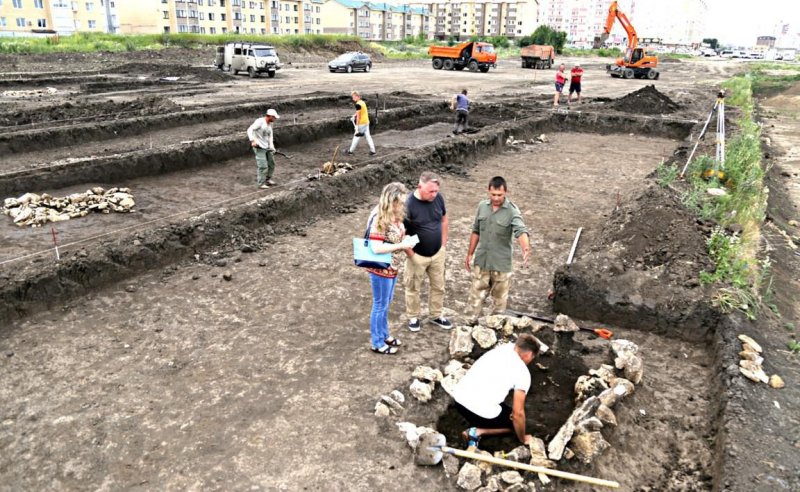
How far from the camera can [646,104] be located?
21.3 meters

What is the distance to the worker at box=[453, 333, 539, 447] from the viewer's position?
3787 mm

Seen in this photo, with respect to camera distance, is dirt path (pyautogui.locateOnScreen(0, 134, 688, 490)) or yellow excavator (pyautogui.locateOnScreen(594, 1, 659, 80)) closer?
dirt path (pyautogui.locateOnScreen(0, 134, 688, 490))

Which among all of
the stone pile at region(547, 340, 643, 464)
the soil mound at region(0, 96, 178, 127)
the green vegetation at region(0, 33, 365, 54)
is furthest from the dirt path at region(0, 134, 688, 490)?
the green vegetation at region(0, 33, 365, 54)

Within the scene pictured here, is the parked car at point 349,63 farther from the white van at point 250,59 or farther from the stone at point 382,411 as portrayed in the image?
the stone at point 382,411

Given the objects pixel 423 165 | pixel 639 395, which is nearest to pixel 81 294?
pixel 639 395

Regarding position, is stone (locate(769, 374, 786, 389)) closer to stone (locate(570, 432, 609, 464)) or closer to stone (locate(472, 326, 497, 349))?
stone (locate(570, 432, 609, 464))

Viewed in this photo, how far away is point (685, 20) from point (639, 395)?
22069 centimetres

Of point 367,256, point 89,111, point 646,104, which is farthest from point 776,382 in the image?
point 89,111

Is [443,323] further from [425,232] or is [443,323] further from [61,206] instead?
[61,206]

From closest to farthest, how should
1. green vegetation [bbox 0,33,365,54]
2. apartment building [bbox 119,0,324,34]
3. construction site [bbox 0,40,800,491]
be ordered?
construction site [bbox 0,40,800,491] → green vegetation [bbox 0,33,365,54] → apartment building [bbox 119,0,324,34]

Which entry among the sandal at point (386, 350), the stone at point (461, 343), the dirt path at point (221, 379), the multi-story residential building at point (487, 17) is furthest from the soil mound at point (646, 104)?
the multi-story residential building at point (487, 17)

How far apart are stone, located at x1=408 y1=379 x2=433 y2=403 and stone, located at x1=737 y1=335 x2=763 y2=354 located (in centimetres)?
310

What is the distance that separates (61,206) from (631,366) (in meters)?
8.76

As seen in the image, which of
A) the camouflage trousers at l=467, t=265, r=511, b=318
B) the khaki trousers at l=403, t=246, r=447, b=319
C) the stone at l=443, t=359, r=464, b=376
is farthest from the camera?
the camouflage trousers at l=467, t=265, r=511, b=318
